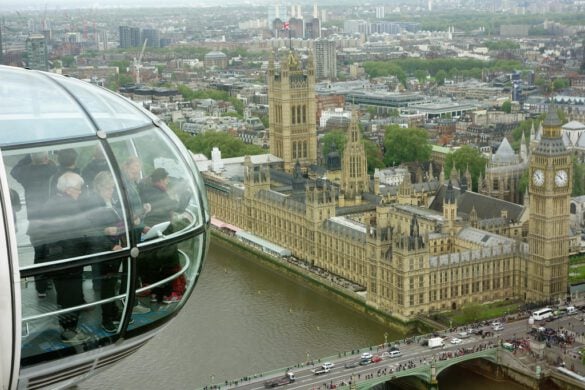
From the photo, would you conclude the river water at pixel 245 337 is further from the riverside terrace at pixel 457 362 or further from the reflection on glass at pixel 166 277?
the reflection on glass at pixel 166 277

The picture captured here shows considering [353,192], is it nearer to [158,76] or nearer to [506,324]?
[506,324]

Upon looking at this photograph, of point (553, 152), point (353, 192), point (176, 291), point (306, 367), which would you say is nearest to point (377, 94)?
point (353, 192)

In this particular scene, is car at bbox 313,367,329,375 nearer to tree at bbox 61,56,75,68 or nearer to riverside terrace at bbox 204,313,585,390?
riverside terrace at bbox 204,313,585,390

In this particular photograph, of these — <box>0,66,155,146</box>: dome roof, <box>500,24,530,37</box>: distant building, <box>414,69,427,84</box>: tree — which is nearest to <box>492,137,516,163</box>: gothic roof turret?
<box>0,66,155,146</box>: dome roof

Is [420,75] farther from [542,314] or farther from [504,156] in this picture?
[542,314]

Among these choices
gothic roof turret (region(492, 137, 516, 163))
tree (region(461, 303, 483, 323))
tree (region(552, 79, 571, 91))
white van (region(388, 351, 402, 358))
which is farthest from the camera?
tree (region(552, 79, 571, 91))

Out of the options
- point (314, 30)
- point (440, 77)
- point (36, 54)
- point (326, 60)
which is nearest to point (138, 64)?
point (326, 60)
